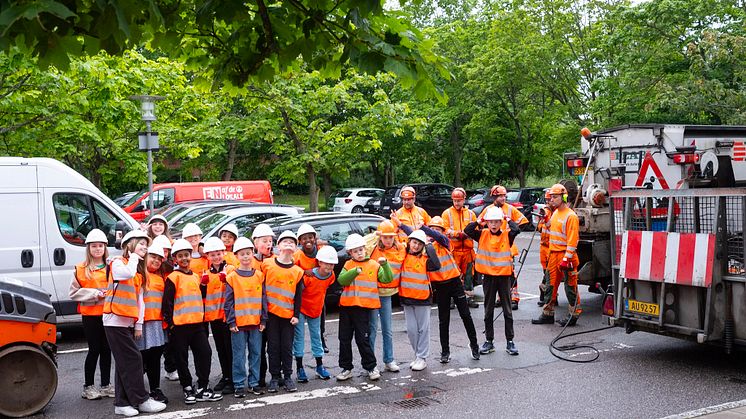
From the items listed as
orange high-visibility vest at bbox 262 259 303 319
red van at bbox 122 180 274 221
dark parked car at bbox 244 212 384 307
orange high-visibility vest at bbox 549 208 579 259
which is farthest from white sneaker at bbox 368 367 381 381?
red van at bbox 122 180 274 221

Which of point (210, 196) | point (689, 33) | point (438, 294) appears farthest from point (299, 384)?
point (689, 33)

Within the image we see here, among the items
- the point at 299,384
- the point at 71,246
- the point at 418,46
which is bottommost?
the point at 299,384

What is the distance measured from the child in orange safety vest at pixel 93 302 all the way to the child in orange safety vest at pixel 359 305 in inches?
92.0

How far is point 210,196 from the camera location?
23.7 m

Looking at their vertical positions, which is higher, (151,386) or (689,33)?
(689,33)

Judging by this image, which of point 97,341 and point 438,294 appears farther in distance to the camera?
point 438,294

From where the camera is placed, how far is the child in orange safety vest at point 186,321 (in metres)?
6.90

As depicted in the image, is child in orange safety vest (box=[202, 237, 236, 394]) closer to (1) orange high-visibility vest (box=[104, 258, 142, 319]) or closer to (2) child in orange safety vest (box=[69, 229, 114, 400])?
(1) orange high-visibility vest (box=[104, 258, 142, 319])

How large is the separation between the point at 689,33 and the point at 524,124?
1103 centimetres

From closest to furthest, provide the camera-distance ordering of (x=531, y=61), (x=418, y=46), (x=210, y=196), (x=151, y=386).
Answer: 1. (x=418, y=46)
2. (x=151, y=386)
3. (x=210, y=196)
4. (x=531, y=61)

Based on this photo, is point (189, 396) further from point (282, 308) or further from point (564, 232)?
point (564, 232)

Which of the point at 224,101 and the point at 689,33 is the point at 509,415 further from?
the point at 689,33

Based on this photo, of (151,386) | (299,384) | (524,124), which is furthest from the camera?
(524,124)

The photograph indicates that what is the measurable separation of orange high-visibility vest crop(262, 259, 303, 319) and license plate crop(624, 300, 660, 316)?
3.82 m
